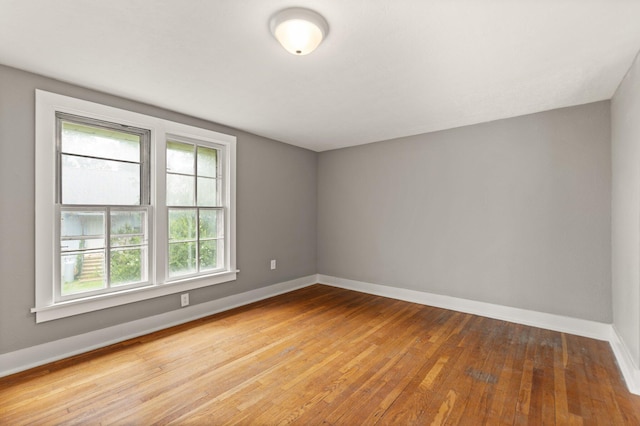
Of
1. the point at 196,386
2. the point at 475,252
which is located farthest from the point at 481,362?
the point at 196,386

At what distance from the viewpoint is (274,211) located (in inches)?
175

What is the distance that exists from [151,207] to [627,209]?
14.2ft

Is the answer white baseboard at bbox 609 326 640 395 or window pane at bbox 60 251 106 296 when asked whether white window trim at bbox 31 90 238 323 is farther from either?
white baseboard at bbox 609 326 640 395

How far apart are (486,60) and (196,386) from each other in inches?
125

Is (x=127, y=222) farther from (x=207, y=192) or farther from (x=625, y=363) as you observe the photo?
(x=625, y=363)

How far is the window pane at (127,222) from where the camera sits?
113 inches

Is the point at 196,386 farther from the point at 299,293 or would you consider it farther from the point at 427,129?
the point at 427,129

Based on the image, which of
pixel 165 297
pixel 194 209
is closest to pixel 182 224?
pixel 194 209

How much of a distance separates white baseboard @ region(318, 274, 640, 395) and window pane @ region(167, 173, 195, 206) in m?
2.84

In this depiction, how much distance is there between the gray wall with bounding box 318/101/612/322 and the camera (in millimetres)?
2949

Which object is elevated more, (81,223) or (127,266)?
(81,223)

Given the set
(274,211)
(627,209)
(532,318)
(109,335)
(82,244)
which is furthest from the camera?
(274,211)

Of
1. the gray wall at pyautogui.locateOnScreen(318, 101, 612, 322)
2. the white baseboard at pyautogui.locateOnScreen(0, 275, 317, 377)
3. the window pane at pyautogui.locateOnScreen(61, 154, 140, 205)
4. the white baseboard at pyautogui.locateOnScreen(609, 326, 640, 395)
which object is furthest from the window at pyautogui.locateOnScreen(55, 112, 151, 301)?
the white baseboard at pyautogui.locateOnScreen(609, 326, 640, 395)

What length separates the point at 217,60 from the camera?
85.1 inches
